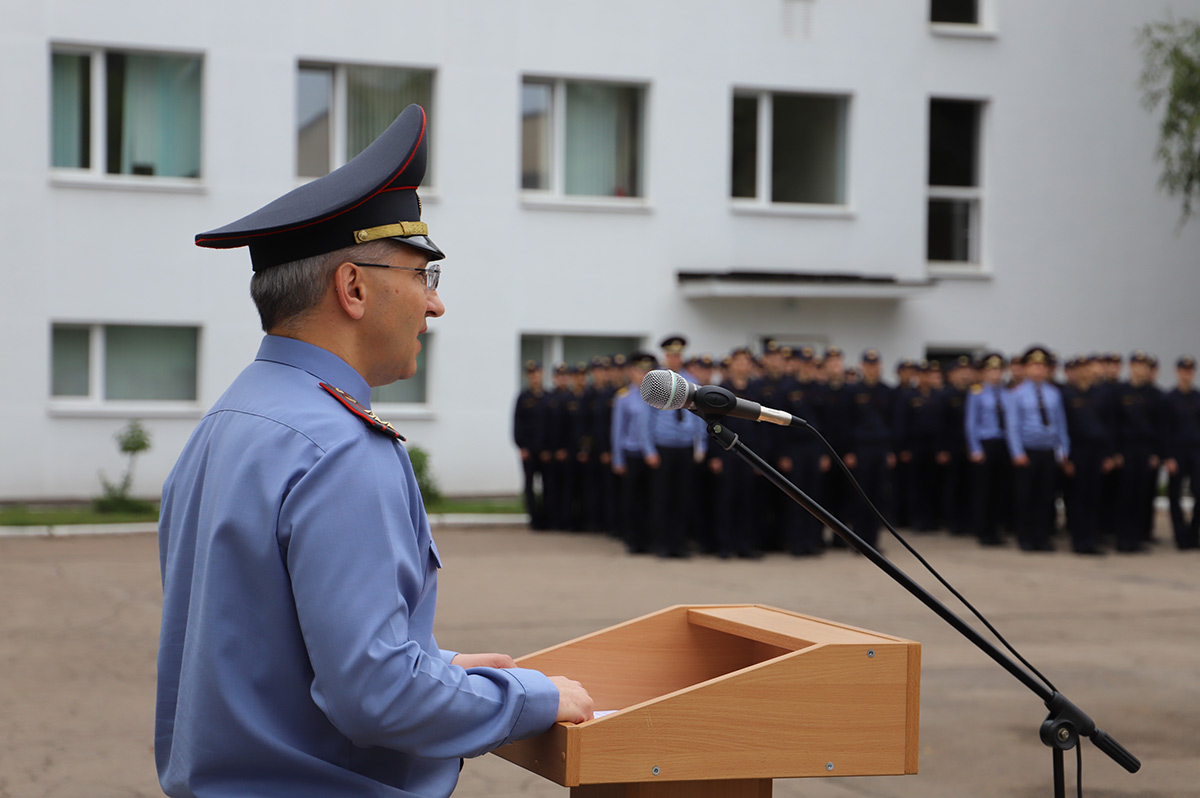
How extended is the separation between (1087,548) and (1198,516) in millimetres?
1511

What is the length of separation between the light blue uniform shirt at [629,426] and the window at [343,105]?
5.73 metres

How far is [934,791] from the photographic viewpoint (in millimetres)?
5375

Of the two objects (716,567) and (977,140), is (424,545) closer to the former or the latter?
(716,567)

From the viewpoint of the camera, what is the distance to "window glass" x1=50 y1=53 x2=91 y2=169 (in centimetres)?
1756

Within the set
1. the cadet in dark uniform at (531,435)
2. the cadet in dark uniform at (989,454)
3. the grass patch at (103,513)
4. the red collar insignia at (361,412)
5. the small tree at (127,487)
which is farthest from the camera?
the cadet in dark uniform at (531,435)

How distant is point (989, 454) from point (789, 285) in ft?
15.2

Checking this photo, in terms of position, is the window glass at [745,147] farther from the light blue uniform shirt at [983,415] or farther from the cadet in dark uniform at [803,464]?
the cadet in dark uniform at [803,464]

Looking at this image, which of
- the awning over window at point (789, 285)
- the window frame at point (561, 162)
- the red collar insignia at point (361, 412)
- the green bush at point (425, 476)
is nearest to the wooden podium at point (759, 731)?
the red collar insignia at point (361, 412)

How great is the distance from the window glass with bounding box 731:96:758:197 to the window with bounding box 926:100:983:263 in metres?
3.01

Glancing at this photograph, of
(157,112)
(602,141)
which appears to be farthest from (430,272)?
(602,141)

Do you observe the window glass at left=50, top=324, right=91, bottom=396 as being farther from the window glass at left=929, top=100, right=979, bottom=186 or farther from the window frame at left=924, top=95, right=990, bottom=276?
the window glass at left=929, top=100, right=979, bottom=186

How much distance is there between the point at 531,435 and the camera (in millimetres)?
16984

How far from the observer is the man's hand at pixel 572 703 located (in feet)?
Result: 6.96

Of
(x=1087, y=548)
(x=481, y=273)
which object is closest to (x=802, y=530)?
(x=1087, y=548)
